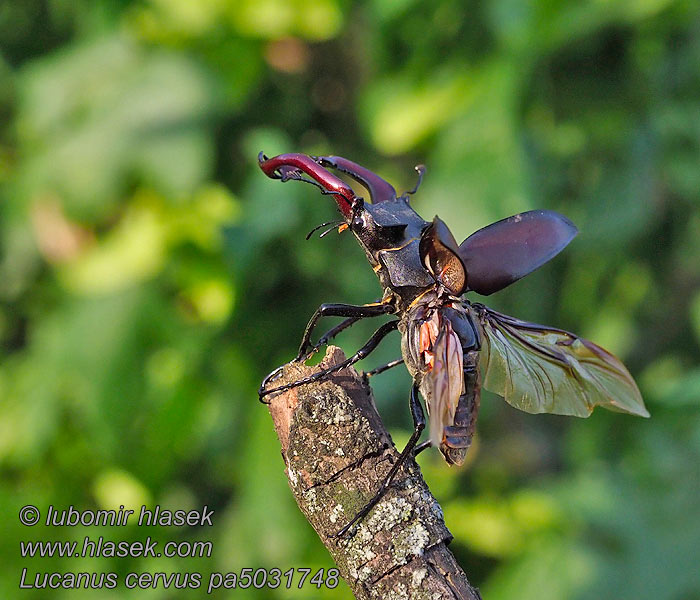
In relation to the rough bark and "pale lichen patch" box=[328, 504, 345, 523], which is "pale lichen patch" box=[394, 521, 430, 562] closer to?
the rough bark

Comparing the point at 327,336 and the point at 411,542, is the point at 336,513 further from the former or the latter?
the point at 327,336

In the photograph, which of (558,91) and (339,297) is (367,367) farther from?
(558,91)

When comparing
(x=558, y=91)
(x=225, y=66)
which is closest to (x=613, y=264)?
(x=558, y=91)

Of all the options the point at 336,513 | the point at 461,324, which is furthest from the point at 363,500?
the point at 461,324

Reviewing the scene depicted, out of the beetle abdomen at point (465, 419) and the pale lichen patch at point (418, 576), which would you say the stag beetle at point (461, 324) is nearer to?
the beetle abdomen at point (465, 419)

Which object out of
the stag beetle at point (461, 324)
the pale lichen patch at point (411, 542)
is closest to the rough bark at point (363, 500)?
the pale lichen patch at point (411, 542)

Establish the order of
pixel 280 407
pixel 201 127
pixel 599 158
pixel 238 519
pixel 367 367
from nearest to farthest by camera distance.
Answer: pixel 280 407 < pixel 367 367 < pixel 238 519 < pixel 201 127 < pixel 599 158

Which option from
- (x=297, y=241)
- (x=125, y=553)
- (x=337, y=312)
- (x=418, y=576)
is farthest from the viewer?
(x=297, y=241)
